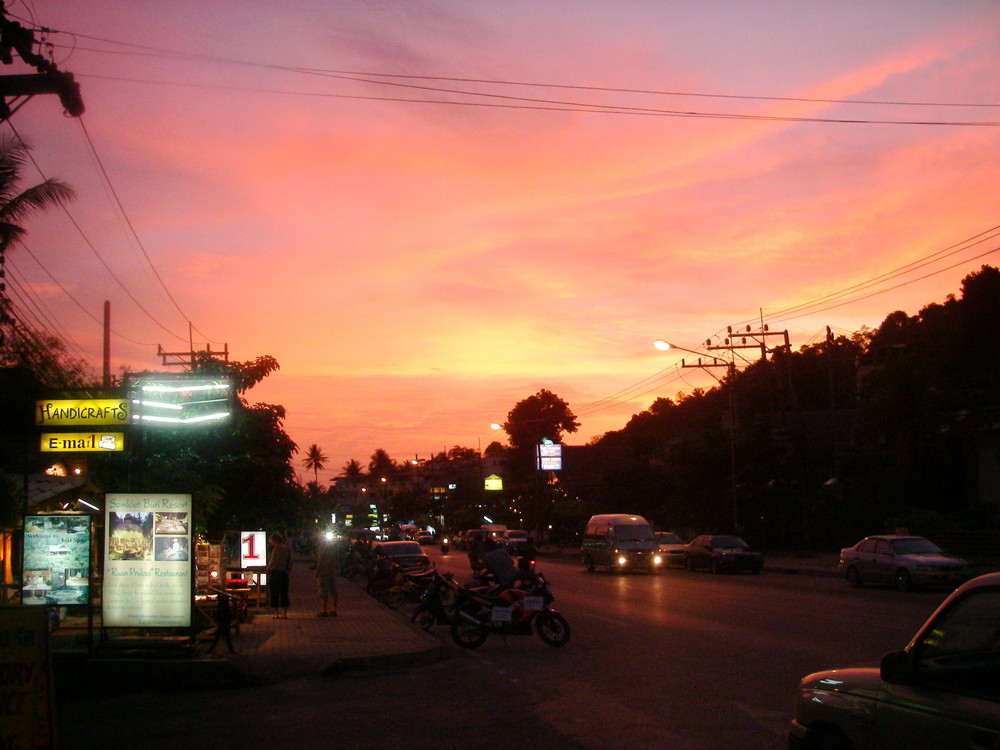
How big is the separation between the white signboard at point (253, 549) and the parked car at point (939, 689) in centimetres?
2348

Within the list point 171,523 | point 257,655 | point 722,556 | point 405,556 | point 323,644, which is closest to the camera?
point 171,523

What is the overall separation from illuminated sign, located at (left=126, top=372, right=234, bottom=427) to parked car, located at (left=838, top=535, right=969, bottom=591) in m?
18.6

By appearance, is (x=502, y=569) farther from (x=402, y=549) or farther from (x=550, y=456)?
(x=550, y=456)

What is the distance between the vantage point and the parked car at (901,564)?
2592 cm

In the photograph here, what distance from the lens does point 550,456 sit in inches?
3280

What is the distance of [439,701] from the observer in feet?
36.4

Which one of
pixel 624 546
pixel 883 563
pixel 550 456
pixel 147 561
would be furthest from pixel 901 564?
pixel 550 456

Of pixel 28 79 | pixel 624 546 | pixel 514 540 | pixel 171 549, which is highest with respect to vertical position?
pixel 28 79

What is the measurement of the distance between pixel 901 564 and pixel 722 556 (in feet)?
36.2

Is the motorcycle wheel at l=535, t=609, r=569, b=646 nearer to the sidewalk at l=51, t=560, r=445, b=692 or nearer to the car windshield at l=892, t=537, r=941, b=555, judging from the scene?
the sidewalk at l=51, t=560, r=445, b=692

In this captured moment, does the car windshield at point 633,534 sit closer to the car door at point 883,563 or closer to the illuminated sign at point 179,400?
the car door at point 883,563

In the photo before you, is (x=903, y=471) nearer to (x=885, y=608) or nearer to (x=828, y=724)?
(x=885, y=608)

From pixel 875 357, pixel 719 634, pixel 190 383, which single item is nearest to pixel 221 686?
pixel 190 383

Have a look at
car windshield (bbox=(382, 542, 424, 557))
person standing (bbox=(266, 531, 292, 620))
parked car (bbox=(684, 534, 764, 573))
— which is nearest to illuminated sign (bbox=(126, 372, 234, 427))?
person standing (bbox=(266, 531, 292, 620))
